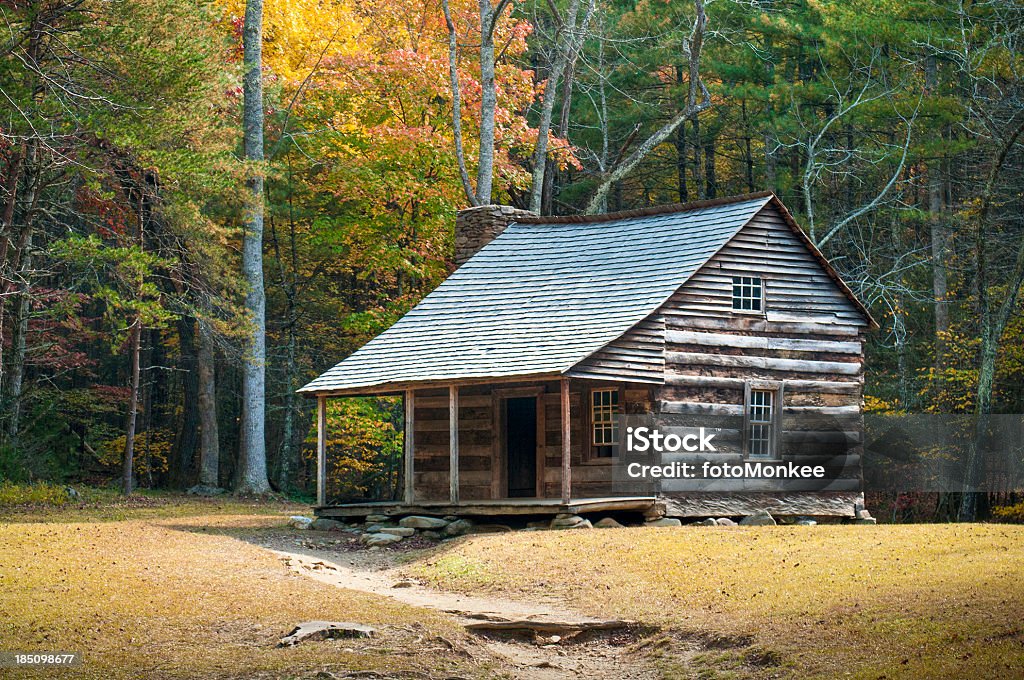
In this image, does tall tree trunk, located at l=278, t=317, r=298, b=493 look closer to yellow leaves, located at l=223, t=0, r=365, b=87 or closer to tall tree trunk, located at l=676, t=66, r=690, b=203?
yellow leaves, located at l=223, t=0, r=365, b=87

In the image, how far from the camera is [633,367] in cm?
2306

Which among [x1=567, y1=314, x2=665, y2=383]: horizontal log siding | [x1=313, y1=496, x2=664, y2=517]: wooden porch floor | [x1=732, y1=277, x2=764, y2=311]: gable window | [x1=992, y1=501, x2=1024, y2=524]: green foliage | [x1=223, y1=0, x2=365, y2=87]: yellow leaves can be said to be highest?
[x1=223, y1=0, x2=365, y2=87]: yellow leaves

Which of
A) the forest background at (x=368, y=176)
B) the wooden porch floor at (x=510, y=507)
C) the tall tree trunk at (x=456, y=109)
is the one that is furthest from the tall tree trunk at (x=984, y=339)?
the tall tree trunk at (x=456, y=109)

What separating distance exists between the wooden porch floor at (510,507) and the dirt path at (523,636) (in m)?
3.87

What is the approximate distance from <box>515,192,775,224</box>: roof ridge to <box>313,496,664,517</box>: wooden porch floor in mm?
6704

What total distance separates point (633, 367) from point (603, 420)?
1754 mm

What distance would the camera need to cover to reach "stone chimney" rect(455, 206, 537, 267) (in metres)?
29.9

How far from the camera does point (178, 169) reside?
2559 cm

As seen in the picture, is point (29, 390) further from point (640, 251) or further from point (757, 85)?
point (757, 85)

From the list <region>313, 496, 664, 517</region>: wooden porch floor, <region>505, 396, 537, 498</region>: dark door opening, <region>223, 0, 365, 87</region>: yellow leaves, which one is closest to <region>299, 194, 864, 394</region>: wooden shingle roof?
<region>505, 396, 537, 498</region>: dark door opening

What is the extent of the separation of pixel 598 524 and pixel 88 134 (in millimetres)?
13797

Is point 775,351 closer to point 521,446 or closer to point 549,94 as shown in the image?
point 521,446

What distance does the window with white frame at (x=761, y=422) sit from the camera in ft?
81.0

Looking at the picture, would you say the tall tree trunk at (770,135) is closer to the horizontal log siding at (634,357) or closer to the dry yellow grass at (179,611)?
the horizontal log siding at (634,357)
